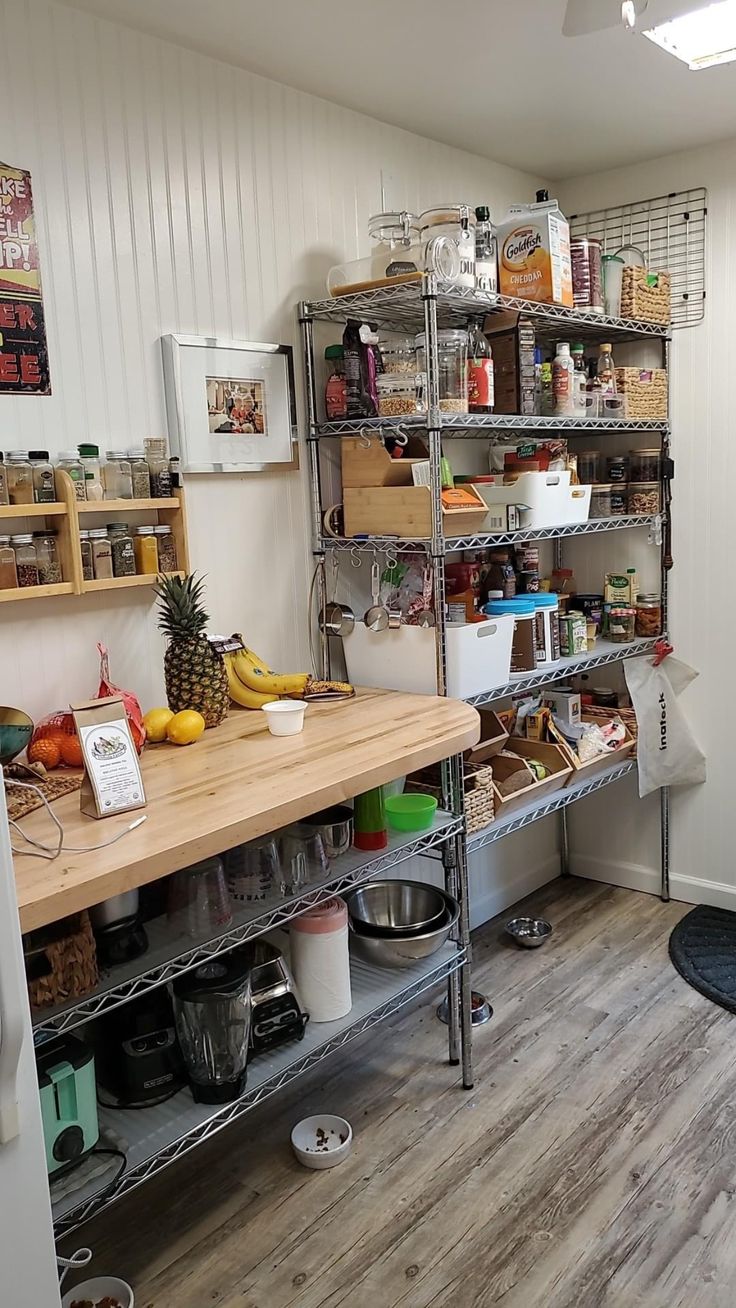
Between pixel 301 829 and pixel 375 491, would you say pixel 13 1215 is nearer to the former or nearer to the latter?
pixel 301 829

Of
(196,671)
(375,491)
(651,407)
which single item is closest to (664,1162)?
(196,671)

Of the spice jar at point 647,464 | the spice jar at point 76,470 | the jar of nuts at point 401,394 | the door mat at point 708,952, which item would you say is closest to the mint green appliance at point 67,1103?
the spice jar at point 76,470

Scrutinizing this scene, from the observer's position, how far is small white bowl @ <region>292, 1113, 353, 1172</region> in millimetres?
2299

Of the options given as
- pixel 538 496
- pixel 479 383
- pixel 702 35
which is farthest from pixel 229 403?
pixel 702 35

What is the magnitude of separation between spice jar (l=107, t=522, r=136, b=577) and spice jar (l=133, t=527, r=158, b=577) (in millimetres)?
23

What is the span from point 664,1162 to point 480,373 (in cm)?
197

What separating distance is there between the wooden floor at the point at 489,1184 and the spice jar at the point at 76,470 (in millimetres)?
1537

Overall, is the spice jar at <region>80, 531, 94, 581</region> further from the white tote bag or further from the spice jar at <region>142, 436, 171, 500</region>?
the white tote bag

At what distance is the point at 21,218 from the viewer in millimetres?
2004

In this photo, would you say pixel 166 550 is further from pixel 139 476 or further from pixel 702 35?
pixel 702 35

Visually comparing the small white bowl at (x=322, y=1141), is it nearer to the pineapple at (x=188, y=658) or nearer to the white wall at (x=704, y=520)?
the pineapple at (x=188, y=658)

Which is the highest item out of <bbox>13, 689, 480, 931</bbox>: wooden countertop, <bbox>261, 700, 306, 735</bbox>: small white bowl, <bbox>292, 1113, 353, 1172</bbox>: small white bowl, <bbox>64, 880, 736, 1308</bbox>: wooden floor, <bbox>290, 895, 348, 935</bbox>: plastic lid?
<bbox>261, 700, 306, 735</bbox>: small white bowl

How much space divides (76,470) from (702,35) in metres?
1.74

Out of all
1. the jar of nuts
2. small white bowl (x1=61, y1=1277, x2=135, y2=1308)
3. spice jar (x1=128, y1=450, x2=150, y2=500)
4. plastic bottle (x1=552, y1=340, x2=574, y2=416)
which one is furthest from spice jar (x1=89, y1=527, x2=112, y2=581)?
plastic bottle (x1=552, y1=340, x2=574, y2=416)
